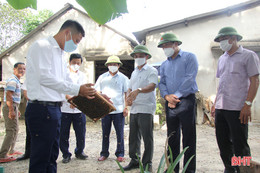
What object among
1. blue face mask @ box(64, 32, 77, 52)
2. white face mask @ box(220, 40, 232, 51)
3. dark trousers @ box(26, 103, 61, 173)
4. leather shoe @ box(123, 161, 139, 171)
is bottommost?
leather shoe @ box(123, 161, 139, 171)

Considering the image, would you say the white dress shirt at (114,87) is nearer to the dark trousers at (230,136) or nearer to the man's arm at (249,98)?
the dark trousers at (230,136)

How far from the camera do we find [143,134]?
324cm

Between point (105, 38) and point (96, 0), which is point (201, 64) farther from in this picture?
point (96, 0)

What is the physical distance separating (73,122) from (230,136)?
280 cm

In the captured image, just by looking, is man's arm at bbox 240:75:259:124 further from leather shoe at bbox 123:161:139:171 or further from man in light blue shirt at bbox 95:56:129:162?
man in light blue shirt at bbox 95:56:129:162

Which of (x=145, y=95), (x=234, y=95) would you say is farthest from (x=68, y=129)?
(x=234, y=95)

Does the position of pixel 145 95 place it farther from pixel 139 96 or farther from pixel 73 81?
pixel 73 81

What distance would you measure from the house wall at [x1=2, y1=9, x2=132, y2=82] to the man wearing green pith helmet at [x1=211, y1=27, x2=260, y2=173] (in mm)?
6582

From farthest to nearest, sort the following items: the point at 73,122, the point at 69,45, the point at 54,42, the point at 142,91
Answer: the point at 73,122
the point at 142,91
the point at 69,45
the point at 54,42

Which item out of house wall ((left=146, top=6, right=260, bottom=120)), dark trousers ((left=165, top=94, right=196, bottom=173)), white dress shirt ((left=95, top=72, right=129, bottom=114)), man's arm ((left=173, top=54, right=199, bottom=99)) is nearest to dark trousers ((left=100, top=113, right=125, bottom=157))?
white dress shirt ((left=95, top=72, right=129, bottom=114))

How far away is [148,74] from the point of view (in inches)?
134

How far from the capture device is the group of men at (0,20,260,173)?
204 centimetres

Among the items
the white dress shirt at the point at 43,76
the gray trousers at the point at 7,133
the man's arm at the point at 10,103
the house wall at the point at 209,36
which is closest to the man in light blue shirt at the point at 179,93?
the white dress shirt at the point at 43,76

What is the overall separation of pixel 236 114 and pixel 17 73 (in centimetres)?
393
